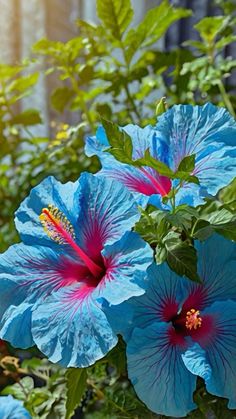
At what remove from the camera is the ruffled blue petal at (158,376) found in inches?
14.9

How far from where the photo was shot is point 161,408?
1.24 feet

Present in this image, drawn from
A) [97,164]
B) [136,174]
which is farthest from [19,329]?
[97,164]

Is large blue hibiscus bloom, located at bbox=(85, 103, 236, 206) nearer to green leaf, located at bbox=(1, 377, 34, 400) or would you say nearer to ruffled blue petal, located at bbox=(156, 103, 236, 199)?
A: ruffled blue petal, located at bbox=(156, 103, 236, 199)

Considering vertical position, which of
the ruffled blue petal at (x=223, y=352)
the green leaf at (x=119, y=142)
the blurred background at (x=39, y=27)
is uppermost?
the blurred background at (x=39, y=27)

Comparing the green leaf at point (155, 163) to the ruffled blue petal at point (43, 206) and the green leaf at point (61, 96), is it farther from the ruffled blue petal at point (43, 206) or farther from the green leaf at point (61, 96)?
the green leaf at point (61, 96)

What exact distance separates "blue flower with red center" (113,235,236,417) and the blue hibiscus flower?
17 centimetres

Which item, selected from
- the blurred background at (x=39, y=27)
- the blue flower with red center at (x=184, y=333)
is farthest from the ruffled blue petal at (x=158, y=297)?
the blurred background at (x=39, y=27)

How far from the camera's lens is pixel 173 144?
445 millimetres

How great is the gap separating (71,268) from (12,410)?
16 cm

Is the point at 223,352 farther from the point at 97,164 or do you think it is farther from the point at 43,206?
the point at 97,164

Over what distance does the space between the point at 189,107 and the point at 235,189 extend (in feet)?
0.24

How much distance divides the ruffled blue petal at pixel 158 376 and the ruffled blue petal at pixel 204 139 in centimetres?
10

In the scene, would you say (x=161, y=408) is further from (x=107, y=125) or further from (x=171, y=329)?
(x=107, y=125)

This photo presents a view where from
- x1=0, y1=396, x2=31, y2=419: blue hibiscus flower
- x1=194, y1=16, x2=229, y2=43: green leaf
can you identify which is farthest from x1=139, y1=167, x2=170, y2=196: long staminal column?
x1=194, y1=16, x2=229, y2=43: green leaf
